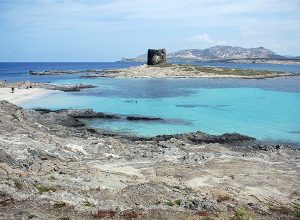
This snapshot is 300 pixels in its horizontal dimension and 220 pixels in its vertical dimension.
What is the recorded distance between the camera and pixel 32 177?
23.5 meters

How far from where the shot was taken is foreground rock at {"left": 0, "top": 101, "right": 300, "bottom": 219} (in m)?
20.4

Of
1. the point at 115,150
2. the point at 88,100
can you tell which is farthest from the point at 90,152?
the point at 88,100

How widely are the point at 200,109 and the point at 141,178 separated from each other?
3917 cm

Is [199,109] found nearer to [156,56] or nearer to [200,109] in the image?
[200,109]

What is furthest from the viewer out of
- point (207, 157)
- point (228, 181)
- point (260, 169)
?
point (207, 157)

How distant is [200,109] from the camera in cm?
6419

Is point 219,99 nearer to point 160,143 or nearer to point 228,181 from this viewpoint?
point 160,143

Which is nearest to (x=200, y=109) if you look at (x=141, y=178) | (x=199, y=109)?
Result: (x=199, y=109)

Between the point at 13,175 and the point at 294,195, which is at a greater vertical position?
the point at 13,175

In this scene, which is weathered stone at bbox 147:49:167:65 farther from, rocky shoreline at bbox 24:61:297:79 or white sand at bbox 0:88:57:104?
white sand at bbox 0:88:57:104

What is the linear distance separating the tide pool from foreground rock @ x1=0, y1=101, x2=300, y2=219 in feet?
27.4

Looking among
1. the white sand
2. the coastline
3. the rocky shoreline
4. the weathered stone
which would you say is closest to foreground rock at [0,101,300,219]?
the white sand

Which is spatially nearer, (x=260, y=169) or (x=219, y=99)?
(x=260, y=169)

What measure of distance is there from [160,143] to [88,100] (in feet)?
138
